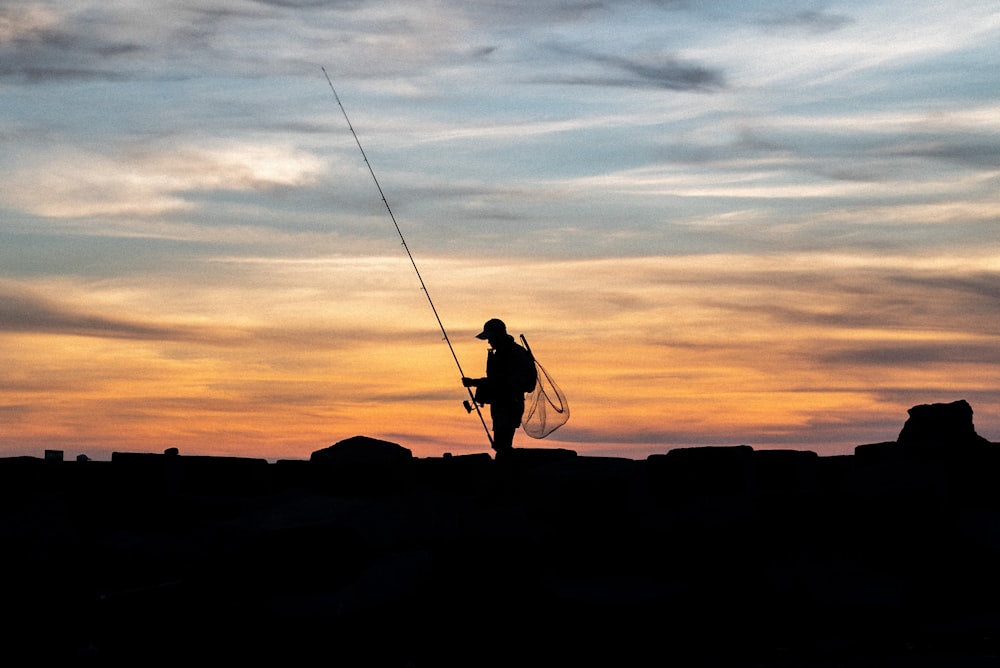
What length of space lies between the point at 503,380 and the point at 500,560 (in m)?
2.92

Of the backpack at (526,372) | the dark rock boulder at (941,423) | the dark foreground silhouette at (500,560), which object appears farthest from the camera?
the dark rock boulder at (941,423)

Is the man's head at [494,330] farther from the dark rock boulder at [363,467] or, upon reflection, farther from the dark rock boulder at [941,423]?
the dark rock boulder at [941,423]

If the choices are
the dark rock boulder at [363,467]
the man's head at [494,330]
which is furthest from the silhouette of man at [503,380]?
the dark rock boulder at [363,467]

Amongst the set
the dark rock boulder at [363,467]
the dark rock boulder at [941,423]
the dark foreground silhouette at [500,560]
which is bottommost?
the dark foreground silhouette at [500,560]

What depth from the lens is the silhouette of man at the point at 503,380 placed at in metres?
12.5

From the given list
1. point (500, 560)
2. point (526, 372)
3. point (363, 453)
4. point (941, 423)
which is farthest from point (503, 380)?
point (941, 423)

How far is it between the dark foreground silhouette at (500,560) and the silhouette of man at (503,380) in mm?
885

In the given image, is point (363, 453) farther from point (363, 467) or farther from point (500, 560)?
point (500, 560)

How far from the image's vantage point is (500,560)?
9789mm

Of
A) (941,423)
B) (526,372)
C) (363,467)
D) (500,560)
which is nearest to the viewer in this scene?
(500,560)

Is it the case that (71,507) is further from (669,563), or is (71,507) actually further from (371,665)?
(669,563)

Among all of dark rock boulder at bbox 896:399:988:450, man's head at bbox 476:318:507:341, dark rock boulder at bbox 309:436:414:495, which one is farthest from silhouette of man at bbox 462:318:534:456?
dark rock boulder at bbox 896:399:988:450

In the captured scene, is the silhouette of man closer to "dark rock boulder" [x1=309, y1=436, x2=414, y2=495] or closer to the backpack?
the backpack

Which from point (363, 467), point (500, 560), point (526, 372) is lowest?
point (500, 560)
